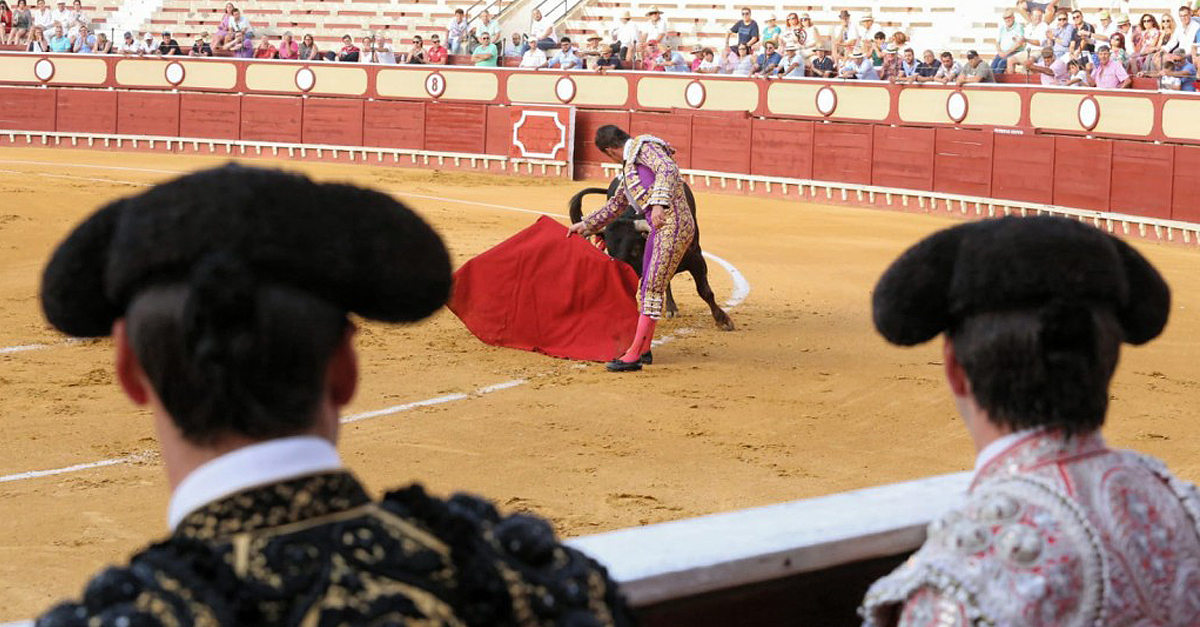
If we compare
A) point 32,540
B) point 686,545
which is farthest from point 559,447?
point 686,545

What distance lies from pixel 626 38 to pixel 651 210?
1318 centimetres

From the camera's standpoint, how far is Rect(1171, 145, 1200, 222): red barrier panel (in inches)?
537

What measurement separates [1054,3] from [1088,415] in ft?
54.8

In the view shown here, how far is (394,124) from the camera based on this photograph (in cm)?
2078

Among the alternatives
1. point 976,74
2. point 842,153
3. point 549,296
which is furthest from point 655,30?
point 549,296

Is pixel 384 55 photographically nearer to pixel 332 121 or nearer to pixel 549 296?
pixel 332 121

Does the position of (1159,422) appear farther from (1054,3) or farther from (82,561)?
(1054,3)

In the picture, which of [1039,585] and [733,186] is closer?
[1039,585]

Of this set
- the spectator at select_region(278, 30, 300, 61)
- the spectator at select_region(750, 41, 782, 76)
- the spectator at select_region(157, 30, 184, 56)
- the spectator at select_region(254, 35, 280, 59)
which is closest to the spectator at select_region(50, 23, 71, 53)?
the spectator at select_region(157, 30, 184, 56)

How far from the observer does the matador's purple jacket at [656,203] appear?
297 inches

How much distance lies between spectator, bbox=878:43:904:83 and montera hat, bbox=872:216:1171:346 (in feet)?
51.2

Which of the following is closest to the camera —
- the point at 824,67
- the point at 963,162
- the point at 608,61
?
the point at 963,162

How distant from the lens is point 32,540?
471 centimetres

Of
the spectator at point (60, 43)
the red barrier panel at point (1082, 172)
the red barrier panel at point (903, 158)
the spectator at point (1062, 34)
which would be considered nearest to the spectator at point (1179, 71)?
the red barrier panel at point (1082, 172)
